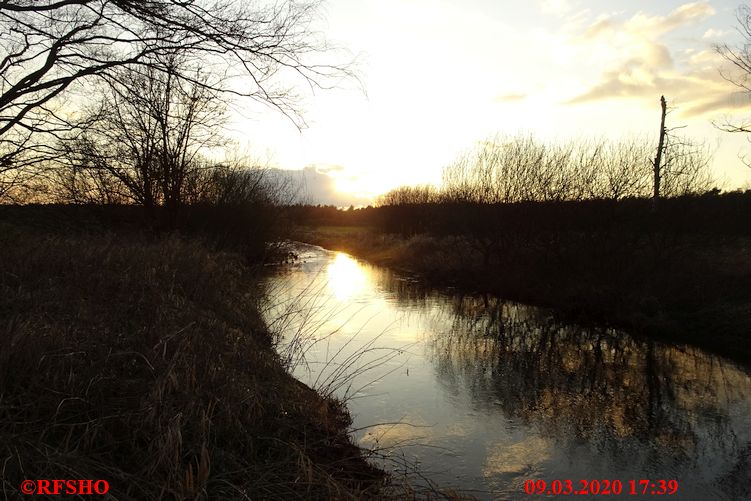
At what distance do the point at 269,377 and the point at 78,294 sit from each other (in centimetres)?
234

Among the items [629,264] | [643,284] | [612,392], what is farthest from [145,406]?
[629,264]

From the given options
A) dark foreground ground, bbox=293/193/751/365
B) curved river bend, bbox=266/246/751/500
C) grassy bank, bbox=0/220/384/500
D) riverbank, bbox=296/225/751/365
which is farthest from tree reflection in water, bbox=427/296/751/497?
grassy bank, bbox=0/220/384/500

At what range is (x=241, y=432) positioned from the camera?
342 cm

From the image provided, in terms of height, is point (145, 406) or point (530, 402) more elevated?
point (145, 406)

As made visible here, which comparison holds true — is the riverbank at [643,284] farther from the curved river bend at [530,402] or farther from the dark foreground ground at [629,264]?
the curved river bend at [530,402]

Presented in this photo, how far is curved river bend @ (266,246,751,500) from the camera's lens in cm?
500

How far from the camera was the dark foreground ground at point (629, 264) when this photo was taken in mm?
11367

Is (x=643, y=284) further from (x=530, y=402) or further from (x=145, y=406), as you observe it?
(x=145, y=406)

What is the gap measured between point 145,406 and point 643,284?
14044 mm

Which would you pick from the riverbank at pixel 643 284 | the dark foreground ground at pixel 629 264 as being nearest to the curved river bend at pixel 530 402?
the riverbank at pixel 643 284

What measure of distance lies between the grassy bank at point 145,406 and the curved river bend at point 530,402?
1.19 m

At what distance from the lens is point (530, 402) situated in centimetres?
679

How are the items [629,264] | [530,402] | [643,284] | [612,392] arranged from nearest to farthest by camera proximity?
[530,402] → [612,392] → [643,284] → [629,264]

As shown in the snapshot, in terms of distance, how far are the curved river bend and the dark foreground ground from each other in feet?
4.84
